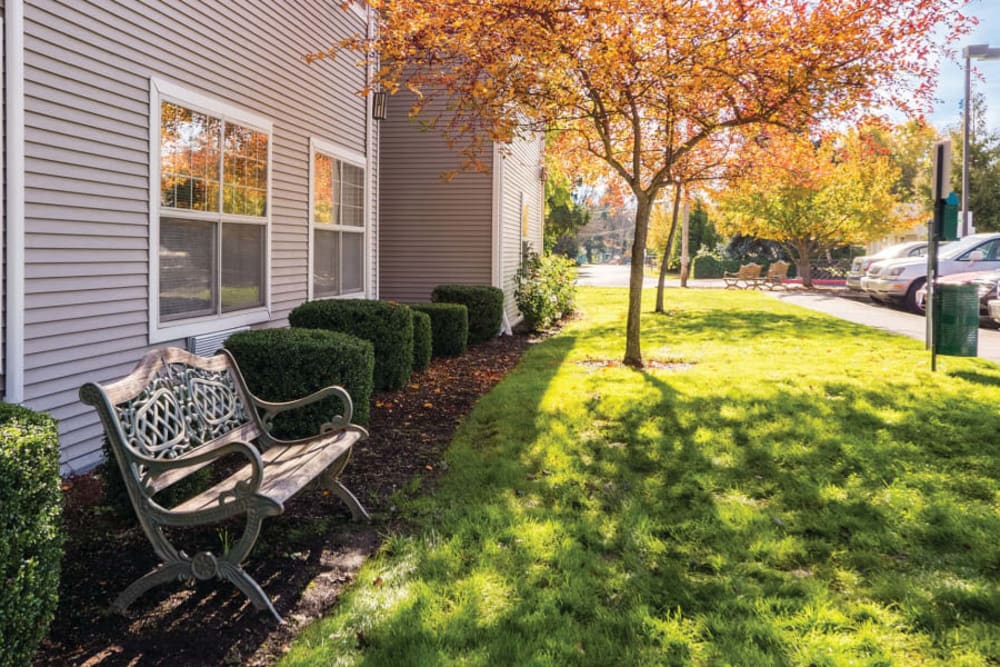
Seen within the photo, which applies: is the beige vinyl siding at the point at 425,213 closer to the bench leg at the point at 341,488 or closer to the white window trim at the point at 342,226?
the white window trim at the point at 342,226

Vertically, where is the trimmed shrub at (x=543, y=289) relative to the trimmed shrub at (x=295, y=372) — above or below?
above

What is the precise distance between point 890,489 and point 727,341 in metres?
7.62

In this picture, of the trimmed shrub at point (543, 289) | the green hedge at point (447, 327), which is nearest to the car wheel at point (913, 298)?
the trimmed shrub at point (543, 289)

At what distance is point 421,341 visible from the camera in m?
8.92

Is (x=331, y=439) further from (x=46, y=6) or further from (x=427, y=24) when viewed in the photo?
(x=427, y=24)

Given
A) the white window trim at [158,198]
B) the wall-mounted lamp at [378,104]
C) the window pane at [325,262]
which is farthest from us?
the wall-mounted lamp at [378,104]

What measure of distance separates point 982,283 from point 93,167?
1477cm

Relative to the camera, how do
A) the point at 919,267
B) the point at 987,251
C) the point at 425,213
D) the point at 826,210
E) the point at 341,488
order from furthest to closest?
the point at 826,210
the point at 919,267
the point at 987,251
the point at 425,213
the point at 341,488

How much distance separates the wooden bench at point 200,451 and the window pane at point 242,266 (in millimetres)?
2501

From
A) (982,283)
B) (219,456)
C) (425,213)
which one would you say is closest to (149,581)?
(219,456)

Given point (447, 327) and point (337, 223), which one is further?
point (447, 327)

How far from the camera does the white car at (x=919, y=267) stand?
1634 centimetres

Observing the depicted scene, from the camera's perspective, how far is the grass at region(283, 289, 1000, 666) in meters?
2.97

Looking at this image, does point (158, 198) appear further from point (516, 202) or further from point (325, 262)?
point (516, 202)
